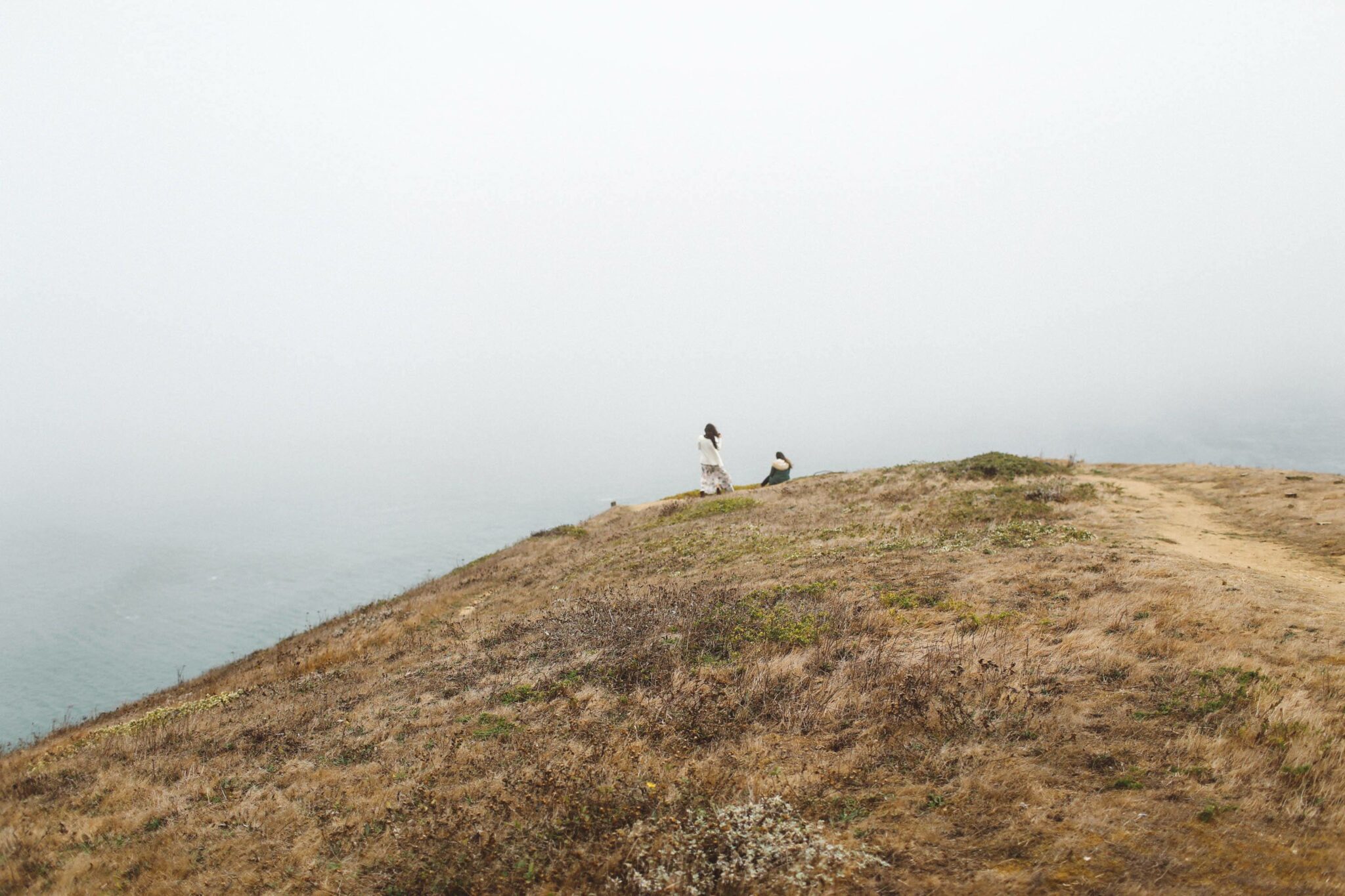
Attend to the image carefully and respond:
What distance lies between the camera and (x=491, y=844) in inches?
213

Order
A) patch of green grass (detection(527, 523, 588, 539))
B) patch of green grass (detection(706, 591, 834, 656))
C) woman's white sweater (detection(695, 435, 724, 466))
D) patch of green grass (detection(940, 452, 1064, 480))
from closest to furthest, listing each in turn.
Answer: patch of green grass (detection(706, 591, 834, 656)) → patch of green grass (detection(940, 452, 1064, 480)) → patch of green grass (detection(527, 523, 588, 539)) → woman's white sweater (detection(695, 435, 724, 466))

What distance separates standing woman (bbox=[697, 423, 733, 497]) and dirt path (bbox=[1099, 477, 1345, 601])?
16.3 meters

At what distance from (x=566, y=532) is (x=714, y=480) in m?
7.91

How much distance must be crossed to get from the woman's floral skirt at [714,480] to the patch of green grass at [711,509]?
4219mm

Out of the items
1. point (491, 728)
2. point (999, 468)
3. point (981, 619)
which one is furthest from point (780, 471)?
point (491, 728)

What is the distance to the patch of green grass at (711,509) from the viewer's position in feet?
80.9

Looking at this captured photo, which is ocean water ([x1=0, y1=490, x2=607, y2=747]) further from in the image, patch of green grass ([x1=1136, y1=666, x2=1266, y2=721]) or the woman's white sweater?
patch of green grass ([x1=1136, y1=666, x2=1266, y2=721])

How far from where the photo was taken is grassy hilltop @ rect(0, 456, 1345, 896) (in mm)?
4723

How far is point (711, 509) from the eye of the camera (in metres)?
25.3

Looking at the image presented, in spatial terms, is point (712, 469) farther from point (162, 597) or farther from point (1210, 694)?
point (162, 597)

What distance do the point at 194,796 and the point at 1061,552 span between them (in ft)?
50.9

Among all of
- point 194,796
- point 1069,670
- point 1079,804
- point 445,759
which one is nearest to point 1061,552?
point 1069,670

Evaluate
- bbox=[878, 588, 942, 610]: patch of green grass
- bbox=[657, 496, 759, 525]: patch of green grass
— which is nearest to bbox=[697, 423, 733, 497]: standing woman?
bbox=[657, 496, 759, 525]: patch of green grass

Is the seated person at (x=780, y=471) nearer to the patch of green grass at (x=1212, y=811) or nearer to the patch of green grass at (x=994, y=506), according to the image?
the patch of green grass at (x=994, y=506)
